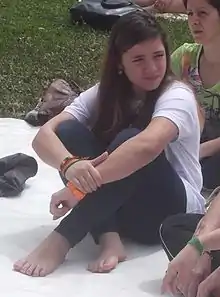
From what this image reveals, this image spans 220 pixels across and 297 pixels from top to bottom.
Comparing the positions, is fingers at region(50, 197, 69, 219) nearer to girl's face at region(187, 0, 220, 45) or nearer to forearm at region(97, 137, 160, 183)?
forearm at region(97, 137, 160, 183)

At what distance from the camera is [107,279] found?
8.65 feet

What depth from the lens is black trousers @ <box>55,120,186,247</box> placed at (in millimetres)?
2645

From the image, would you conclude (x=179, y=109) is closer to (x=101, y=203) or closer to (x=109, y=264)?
(x=101, y=203)

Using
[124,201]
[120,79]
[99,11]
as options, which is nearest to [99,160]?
[124,201]

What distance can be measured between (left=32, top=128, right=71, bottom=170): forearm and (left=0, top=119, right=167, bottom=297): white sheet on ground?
1.05 ft

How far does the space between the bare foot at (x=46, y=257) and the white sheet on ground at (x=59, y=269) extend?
2 centimetres

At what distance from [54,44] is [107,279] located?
3.81 m

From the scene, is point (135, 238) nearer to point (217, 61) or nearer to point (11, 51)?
point (217, 61)

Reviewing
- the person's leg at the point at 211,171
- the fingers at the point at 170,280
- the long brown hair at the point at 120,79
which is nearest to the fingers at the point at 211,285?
the fingers at the point at 170,280

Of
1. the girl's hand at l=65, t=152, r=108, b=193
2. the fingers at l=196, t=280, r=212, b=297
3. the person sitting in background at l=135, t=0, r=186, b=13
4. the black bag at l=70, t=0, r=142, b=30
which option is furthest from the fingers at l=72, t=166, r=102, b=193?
the black bag at l=70, t=0, r=142, b=30

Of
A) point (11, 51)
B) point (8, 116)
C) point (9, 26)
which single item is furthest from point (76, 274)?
point (9, 26)

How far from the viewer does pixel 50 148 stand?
2.78 metres

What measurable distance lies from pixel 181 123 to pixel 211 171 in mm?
724

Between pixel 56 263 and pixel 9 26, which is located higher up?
pixel 56 263
